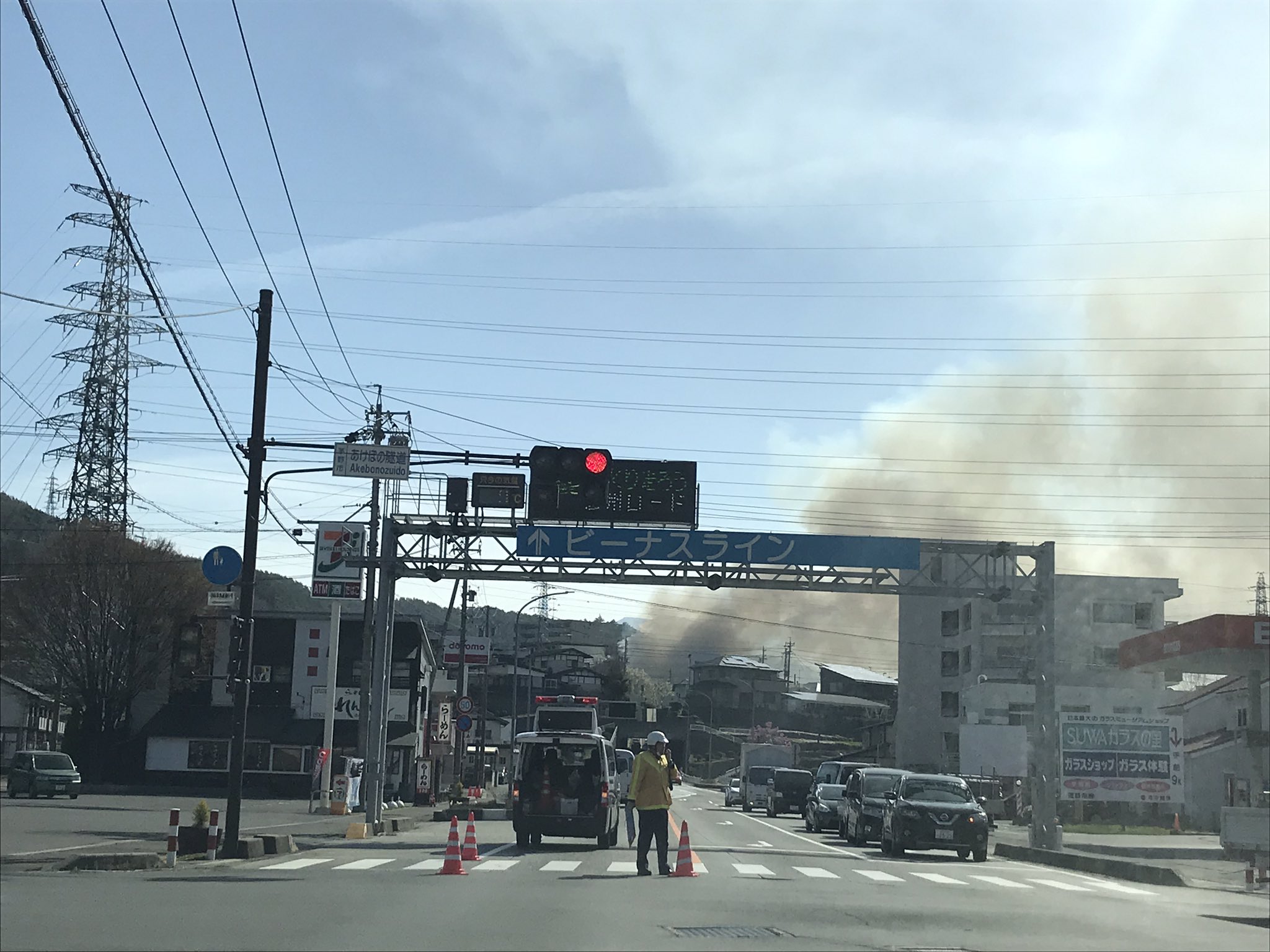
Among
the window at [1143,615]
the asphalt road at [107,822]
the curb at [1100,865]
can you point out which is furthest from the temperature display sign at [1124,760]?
the window at [1143,615]

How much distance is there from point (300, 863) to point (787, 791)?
1358 inches

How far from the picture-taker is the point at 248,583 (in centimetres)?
2111

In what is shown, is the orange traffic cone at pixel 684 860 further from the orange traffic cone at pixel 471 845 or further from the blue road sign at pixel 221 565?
the blue road sign at pixel 221 565

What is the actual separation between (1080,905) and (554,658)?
11254cm

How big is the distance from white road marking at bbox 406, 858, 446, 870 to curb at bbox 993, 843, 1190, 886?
36.0ft

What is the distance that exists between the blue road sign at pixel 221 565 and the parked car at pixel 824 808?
2054 cm

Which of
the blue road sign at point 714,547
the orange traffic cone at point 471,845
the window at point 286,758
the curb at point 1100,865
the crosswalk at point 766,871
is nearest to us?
the crosswalk at point 766,871

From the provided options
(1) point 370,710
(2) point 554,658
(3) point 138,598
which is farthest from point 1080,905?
(2) point 554,658

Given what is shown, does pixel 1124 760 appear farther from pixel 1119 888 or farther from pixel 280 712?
pixel 280 712

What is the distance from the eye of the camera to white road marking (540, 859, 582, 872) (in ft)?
58.9

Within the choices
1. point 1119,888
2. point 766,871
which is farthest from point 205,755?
point 1119,888

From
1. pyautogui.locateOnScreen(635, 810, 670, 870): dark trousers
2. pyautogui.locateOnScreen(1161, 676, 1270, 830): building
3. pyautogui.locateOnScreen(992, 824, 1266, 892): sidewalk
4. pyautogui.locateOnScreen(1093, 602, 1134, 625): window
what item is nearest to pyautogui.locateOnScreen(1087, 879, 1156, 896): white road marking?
pyautogui.locateOnScreen(992, 824, 1266, 892): sidewalk

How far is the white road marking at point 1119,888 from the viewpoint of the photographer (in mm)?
17266

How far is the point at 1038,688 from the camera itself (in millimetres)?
32094
